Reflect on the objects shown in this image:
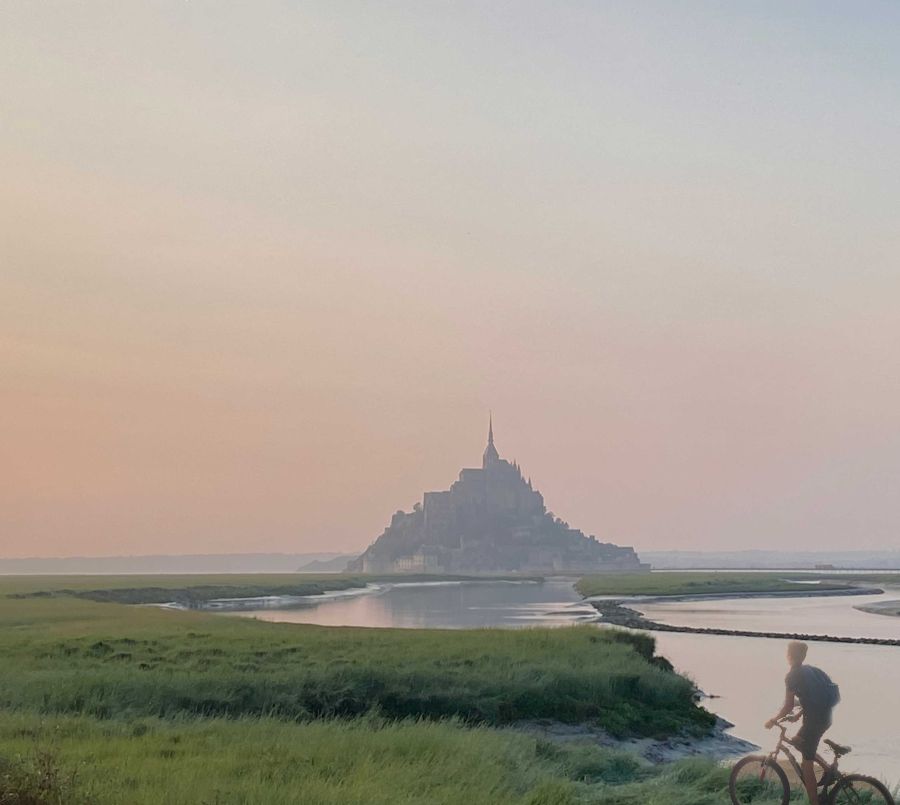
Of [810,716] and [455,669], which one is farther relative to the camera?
[455,669]

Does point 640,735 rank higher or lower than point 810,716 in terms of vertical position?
Answer: lower

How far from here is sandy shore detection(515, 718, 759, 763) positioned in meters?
24.9

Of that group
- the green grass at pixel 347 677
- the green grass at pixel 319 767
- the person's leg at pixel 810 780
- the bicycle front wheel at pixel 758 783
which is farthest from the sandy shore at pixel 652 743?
the person's leg at pixel 810 780

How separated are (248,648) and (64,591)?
72365mm

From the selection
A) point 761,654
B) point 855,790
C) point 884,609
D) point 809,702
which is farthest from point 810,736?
point 884,609

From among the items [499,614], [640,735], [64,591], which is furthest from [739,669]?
[64,591]

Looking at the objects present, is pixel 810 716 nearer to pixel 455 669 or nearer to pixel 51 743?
pixel 51 743

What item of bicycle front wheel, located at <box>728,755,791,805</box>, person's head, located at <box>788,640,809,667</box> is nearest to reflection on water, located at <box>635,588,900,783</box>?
bicycle front wheel, located at <box>728,755,791,805</box>

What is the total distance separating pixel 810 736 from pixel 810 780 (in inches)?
21.6

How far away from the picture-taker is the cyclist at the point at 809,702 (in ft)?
39.1

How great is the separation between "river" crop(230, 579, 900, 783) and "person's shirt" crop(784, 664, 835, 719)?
411 inches

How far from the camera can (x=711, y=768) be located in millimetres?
17328

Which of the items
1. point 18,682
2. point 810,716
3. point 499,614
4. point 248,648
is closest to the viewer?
point 810,716

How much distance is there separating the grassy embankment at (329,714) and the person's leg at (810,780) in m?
2.28
